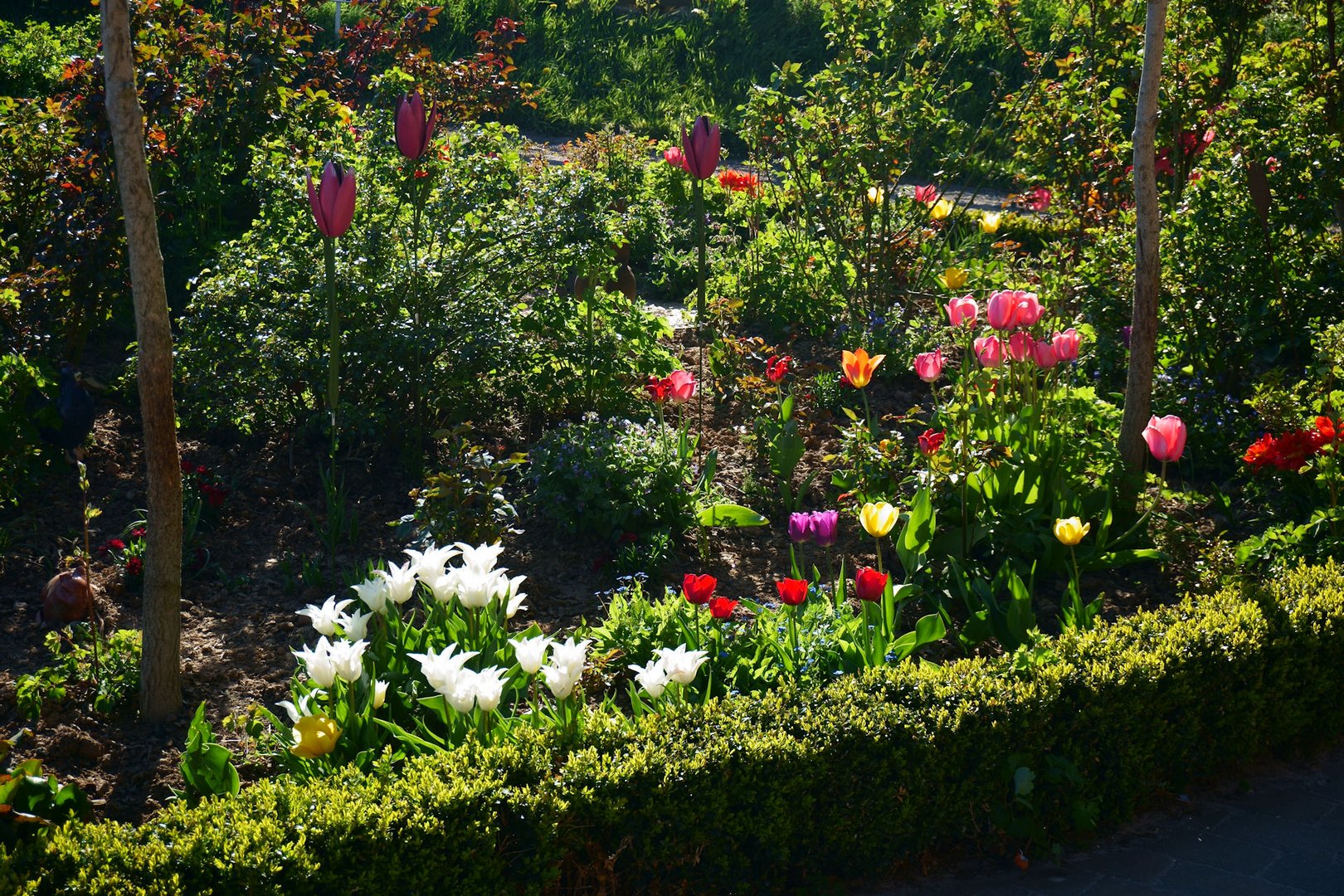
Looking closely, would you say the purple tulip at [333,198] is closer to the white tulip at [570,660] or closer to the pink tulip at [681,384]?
the pink tulip at [681,384]

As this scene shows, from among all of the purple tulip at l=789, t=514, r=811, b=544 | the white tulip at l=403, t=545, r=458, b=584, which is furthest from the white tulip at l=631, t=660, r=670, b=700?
the purple tulip at l=789, t=514, r=811, b=544

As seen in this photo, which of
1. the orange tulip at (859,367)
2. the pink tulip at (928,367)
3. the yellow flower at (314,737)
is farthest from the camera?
the pink tulip at (928,367)

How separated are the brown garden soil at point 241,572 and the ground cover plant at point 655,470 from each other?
22 mm

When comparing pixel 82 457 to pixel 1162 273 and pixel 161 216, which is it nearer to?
pixel 161 216

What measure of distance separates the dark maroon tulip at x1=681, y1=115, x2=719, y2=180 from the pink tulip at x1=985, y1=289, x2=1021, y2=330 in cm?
151

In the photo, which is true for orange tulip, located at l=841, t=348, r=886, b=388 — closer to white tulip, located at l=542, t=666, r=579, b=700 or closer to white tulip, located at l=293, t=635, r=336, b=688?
white tulip, located at l=542, t=666, r=579, b=700

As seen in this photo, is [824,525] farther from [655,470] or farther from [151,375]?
[151,375]

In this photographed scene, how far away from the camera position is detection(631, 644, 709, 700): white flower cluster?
341cm

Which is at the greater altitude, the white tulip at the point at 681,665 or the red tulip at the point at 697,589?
the red tulip at the point at 697,589

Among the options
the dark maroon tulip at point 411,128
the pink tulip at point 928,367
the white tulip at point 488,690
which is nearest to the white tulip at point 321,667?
the white tulip at point 488,690

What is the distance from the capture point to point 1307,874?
11.6 ft

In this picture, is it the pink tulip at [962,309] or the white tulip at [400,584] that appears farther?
the pink tulip at [962,309]

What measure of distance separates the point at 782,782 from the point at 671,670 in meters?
0.44

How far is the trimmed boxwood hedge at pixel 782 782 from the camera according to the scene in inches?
110
